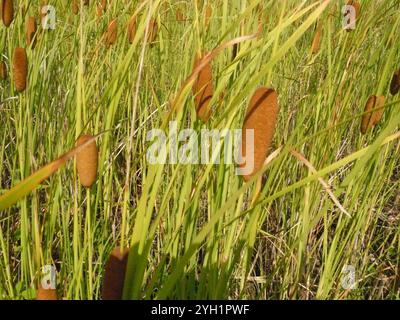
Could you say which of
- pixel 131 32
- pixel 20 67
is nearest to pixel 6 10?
pixel 20 67

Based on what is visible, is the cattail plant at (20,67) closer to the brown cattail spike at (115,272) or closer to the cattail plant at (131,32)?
the cattail plant at (131,32)

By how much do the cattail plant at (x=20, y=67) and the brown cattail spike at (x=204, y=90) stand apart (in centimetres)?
26

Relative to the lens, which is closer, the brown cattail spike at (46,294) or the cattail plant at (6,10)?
the brown cattail spike at (46,294)

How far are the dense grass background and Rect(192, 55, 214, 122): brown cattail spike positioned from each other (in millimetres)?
38

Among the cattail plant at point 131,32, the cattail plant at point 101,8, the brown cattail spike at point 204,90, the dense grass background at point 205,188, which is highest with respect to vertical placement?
Answer: the cattail plant at point 101,8

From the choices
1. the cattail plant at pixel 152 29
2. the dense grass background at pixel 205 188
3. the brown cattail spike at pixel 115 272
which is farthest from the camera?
the cattail plant at pixel 152 29

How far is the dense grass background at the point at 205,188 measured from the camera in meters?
0.54

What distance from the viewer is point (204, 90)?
57 centimetres

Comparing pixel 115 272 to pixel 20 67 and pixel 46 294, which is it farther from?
pixel 20 67

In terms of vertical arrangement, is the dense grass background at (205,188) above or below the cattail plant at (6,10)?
below

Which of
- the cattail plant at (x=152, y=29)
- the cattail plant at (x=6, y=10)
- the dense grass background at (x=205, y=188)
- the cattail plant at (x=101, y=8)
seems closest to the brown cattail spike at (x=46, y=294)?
the dense grass background at (x=205, y=188)

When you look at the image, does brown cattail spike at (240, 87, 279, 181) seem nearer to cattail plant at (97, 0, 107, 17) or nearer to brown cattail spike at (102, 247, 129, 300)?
brown cattail spike at (102, 247, 129, 300)
